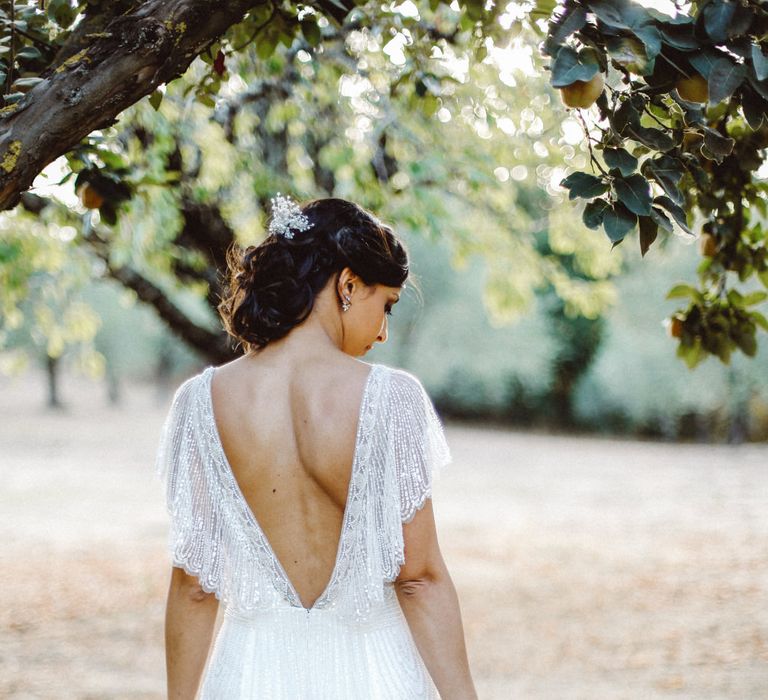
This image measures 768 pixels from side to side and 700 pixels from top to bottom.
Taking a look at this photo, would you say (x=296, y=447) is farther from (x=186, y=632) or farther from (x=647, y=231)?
(x=647, y=231)

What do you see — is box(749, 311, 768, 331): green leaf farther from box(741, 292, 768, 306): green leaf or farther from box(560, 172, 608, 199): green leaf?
box(560, 172, 608, 199): green leaf

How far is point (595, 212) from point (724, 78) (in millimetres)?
300

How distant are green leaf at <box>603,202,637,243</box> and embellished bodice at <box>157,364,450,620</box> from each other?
53cm

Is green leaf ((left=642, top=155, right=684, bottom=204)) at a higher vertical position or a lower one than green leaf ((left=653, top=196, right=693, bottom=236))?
higher

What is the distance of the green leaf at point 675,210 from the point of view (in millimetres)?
1569

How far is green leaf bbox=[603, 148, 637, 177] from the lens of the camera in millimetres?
1591

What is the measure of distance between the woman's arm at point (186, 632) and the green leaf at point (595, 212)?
1.14m

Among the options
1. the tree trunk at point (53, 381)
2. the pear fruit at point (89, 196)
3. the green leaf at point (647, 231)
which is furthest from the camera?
the tree trunk at point (53, 381)

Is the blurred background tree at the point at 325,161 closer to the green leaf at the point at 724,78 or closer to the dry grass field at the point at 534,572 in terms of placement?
the green leaf at the point at 724,78

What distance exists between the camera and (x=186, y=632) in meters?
1.99

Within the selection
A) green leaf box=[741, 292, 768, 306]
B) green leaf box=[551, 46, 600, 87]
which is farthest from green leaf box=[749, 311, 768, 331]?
Result: green leaf box=[551, 46, 600, 87]

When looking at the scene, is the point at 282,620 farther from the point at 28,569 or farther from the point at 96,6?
the point at 28,569

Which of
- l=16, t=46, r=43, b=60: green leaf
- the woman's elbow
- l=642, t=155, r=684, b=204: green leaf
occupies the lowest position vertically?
the woman's elbow

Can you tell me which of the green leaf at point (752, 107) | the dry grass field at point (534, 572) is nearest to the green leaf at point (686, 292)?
the green leaf at point (752, 107)
